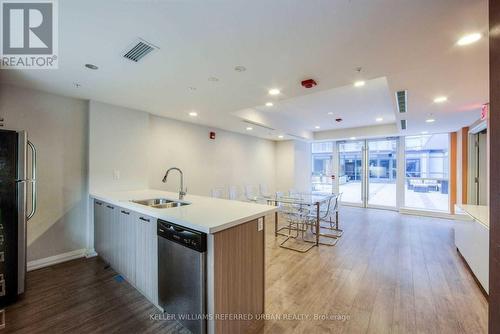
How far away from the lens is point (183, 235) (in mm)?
1693

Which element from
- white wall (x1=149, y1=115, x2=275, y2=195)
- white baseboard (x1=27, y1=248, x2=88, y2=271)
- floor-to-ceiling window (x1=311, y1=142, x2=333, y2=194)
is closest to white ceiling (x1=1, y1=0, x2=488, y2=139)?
white wall (x1=149, y1=115, x2=275, y2=195)

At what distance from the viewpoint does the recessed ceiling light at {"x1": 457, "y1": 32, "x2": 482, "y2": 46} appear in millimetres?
1603

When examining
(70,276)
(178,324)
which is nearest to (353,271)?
(178,324)

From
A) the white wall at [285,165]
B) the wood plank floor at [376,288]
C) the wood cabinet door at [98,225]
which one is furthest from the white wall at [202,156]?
the wood plank floor at [376,288]

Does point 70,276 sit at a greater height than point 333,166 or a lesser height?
lesser

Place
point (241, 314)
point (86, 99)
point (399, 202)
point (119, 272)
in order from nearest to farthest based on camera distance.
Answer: point (241, 314), point (119, 272), point (86, 99), point (399, 202)

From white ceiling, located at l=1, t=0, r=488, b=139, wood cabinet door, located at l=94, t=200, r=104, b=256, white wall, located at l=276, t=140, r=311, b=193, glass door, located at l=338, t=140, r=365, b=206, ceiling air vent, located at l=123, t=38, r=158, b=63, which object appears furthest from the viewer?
glass door, located at l=338, t=140, r=365, b=206

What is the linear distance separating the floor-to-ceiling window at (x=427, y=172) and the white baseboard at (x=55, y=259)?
324 inches

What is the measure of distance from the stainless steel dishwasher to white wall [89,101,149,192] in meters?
2.06

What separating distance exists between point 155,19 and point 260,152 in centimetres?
579

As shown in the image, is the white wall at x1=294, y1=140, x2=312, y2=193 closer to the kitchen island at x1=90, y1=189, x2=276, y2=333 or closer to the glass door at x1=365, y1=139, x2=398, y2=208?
the glass door at x1=365, y1=139, x2=398, y2=208

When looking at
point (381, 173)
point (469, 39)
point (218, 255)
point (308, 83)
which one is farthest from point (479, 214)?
point (381, 173)

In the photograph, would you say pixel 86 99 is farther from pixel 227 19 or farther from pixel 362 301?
pixel 362 301

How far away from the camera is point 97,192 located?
10.6 feet
